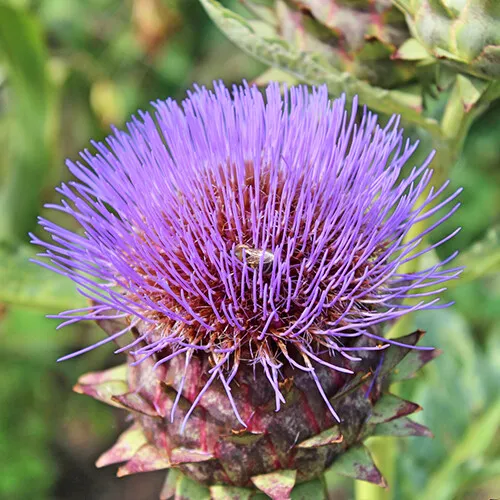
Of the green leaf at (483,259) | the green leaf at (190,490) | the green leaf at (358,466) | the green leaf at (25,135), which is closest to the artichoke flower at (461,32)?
the green leaf at (483,259)

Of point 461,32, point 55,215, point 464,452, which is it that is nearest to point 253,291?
point 461,32

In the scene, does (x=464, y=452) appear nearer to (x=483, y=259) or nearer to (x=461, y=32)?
(x=483, y=259)

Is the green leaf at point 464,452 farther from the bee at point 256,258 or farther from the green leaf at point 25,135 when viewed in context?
the green leaf at point 25,135

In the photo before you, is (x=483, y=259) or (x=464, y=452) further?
(x=464, y=452)

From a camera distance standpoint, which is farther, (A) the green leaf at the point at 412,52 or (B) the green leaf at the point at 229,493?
(A) the green leaf at the point at 412,52

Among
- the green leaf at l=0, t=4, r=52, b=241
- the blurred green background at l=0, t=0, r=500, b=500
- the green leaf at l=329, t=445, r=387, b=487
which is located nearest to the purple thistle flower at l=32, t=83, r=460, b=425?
the green leaf at l=329, t=445, r=387, b=487

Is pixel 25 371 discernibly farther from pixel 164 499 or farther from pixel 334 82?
pixel 334 82
